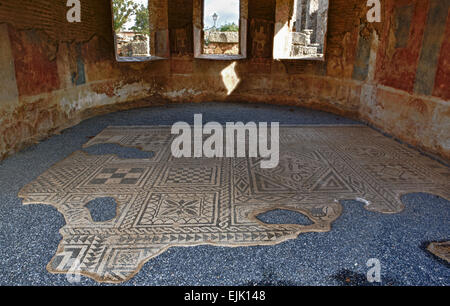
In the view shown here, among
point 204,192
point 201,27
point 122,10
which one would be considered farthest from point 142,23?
point 204,192

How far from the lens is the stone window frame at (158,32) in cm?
617

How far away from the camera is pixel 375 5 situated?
4648 mm

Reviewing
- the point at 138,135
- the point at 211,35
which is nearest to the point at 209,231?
the point at 138,135

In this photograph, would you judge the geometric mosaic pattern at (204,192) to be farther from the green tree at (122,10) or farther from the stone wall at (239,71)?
the green tree at (122,10)

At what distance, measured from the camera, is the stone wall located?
3391 millimetres

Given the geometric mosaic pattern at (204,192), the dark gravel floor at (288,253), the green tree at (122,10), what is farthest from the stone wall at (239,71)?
the green tree at (122,10)

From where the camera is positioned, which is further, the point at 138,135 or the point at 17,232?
the point at 138,135

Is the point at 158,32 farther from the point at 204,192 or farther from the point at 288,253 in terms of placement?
the point at 288,253

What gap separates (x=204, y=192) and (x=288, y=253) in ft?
3.24

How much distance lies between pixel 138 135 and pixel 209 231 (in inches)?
101

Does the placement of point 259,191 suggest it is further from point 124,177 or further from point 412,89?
point 412,89

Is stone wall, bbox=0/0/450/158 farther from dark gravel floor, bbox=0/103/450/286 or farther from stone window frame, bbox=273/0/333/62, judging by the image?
dark gravel floor, bbox=0/103/450/286

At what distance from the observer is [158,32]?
6.41 meters

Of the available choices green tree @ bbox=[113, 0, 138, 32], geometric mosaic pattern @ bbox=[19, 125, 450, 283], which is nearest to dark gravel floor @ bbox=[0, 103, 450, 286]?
geometric mosaic pattern @ bbox=[19, 125, 450, 283]
